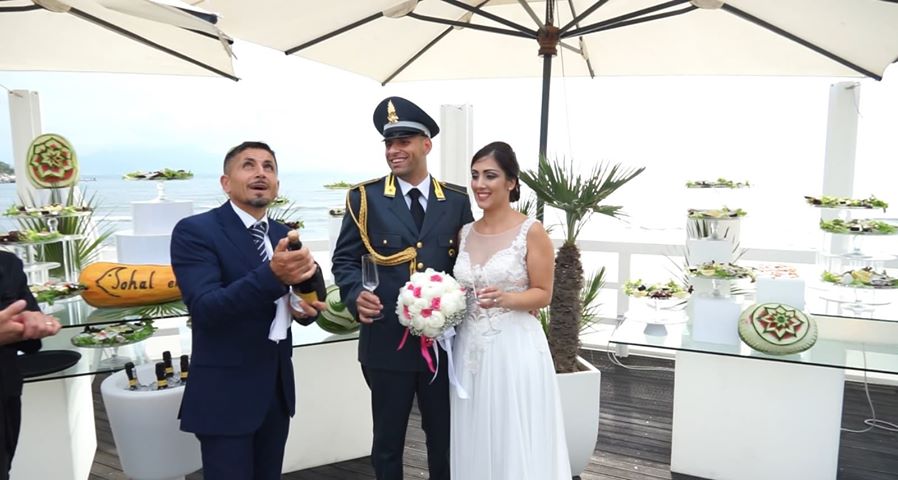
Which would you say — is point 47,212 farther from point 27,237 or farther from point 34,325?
point 34,325

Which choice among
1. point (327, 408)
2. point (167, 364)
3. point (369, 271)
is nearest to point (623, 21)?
point (369, 271)

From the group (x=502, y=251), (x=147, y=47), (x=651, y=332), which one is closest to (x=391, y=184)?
(x=502, y=251)

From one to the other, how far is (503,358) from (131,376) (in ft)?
6.29

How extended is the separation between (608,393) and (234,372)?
392 centimetres

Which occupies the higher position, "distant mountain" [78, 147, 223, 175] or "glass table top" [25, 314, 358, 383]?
"distant mountain" [78, 147, 223, 175]

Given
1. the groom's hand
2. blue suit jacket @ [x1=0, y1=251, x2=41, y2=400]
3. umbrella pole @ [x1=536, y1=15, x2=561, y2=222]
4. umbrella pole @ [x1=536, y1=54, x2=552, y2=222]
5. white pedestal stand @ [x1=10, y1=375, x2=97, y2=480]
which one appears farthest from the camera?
umbrella pole @ [x1=536, y1=54, x2=552, y2=222]

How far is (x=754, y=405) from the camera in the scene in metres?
3.51

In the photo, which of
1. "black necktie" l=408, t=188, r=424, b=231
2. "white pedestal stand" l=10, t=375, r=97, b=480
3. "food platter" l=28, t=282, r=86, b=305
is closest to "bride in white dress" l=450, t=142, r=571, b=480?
"black necktie" l=408, t=188, r=424, b=231

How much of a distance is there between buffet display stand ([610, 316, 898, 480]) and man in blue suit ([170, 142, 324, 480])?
83.1 inches

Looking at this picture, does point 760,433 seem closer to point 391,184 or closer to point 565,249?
point 565,249

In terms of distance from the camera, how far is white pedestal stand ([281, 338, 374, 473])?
3678 mm

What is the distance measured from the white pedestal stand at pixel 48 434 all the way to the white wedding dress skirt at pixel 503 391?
7.37 feet

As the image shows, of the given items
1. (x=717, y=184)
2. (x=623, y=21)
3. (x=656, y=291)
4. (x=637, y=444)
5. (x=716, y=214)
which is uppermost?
(x=623, y=21)

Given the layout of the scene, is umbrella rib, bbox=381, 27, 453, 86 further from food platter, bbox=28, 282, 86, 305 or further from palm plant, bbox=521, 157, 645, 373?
food platter, bbox=28, 282, 86, 305
